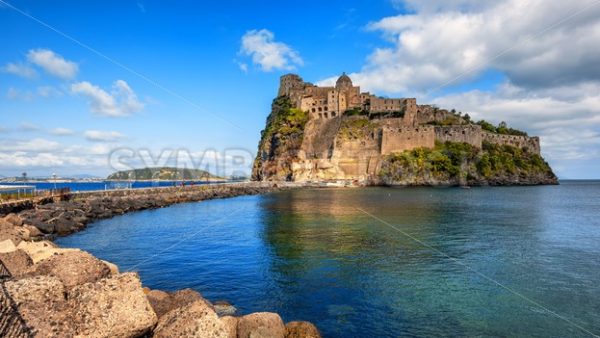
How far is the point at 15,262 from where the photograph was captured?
895 cm

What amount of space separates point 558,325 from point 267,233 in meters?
16.8

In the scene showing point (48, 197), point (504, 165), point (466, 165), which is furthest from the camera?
point (504, 165)

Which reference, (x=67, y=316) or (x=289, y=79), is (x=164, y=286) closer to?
(x=67, y=316)

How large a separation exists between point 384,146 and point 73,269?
81.9 m

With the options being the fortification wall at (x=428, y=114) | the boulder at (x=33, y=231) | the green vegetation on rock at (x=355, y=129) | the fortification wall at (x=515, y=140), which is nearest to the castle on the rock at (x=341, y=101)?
the fortification wall at (x=428, y=114)

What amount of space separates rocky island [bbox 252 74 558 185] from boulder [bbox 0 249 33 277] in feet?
257

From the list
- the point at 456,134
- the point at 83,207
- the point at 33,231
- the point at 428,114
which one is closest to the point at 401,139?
the point at 456,134

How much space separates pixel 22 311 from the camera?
18.1 ft

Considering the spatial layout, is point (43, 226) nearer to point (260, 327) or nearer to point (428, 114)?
point (260, 327)

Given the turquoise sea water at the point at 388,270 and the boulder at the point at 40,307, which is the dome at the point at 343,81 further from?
the boulder at the point at 40,307

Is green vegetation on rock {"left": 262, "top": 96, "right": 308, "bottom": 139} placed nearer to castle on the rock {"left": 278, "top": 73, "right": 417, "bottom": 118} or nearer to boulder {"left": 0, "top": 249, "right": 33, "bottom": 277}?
castle on the rock {"left": 278, "top": 73, "right": 417, "bottom": 118}

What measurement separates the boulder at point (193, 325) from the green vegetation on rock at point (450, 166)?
3145 inches

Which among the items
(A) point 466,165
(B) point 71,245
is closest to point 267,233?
(B) point 71,245

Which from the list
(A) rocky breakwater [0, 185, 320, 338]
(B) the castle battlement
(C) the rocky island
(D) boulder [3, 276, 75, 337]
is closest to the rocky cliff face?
(C) the rocky island
